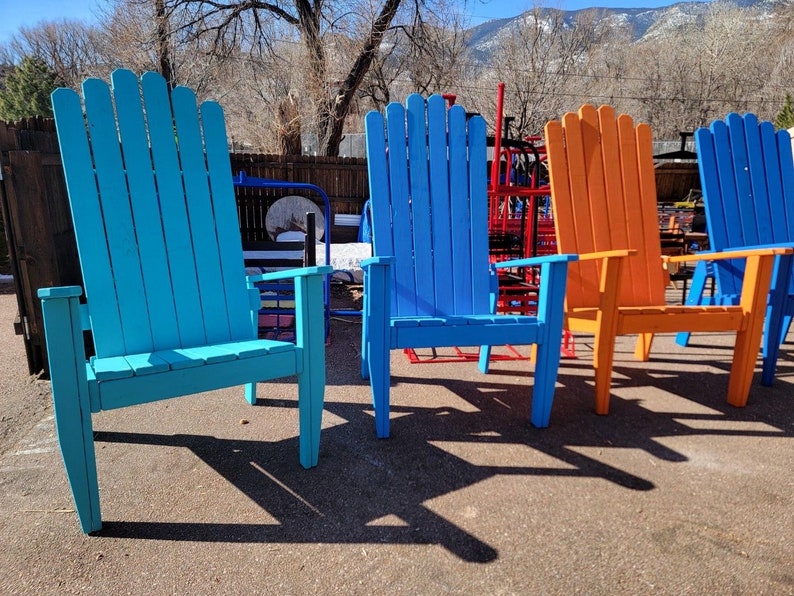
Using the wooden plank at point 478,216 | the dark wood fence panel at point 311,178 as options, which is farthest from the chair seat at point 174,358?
the dark wood fence panel at point 311,178

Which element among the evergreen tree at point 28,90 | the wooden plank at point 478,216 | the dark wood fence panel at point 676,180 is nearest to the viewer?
the wooden plank at point 478,216

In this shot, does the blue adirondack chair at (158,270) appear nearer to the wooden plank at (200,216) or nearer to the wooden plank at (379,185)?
the wooden plank at (200,216)

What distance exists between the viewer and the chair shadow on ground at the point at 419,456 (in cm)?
156

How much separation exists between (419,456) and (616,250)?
1357 mm

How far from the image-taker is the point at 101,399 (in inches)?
59.6

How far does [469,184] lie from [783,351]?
2.75 meters

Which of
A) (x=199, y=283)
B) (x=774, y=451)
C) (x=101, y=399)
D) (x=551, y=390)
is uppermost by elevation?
(x=199, y=283)

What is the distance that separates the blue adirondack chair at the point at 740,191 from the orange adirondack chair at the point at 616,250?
1.74ft

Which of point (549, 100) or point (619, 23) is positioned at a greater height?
point (619, 23)

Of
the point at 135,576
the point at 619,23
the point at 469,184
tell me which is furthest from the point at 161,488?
the point at 619,23

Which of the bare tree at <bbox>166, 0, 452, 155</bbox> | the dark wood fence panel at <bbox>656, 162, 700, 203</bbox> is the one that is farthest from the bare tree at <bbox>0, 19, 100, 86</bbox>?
the dark wood fence panel at <bbox>656, 162, 700, 203</bbox>

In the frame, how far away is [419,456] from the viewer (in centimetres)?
204

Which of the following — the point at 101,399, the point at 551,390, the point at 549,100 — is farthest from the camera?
the point at 549,100

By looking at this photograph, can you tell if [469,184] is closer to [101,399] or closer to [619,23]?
[101,399]
